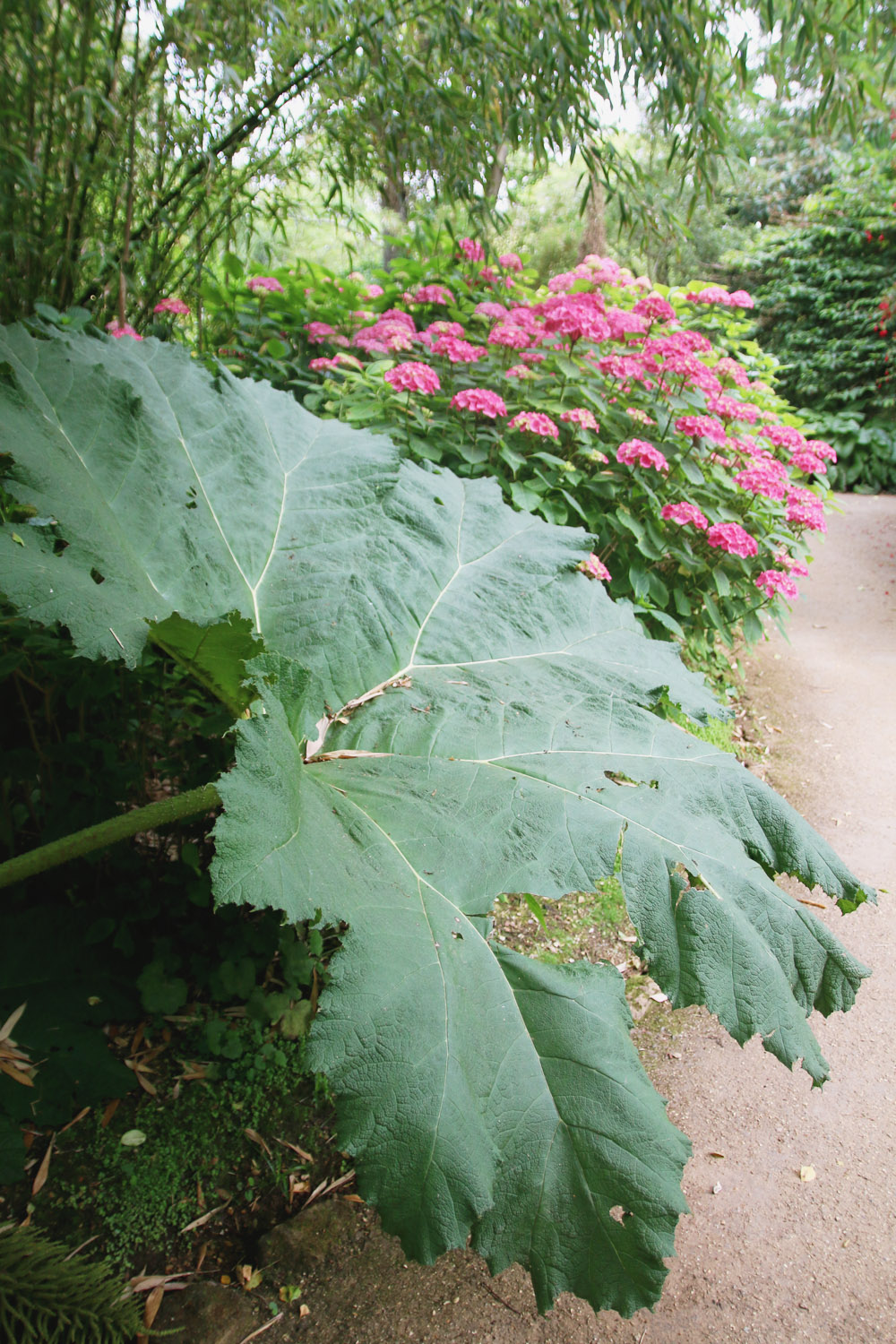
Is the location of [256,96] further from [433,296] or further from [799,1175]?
[799,1175]

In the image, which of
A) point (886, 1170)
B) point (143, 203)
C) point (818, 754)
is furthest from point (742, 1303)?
point (143, 203)

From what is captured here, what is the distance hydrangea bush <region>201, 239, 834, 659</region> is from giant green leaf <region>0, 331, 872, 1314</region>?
1.31m

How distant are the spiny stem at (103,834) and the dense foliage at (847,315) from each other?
365 inches

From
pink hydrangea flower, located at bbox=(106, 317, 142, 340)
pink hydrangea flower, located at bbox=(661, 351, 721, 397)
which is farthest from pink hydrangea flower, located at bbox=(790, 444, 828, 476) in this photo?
pink hydrangea flower, located at bbox=(106, 317, 142, 340)

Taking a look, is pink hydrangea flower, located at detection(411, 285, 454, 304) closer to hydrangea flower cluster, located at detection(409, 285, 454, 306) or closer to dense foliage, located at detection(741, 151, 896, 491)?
hydrangea flower cluster, located at detection(409, 285, 454, 306)

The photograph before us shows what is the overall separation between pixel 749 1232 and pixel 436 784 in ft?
3.40

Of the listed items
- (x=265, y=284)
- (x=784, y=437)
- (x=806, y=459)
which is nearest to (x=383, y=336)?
(x=265, y=284)

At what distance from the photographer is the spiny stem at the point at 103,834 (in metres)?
1.00

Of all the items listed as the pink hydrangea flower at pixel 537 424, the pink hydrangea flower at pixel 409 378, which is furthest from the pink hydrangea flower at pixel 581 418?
the pink hydrangea flower at pixel 409 378

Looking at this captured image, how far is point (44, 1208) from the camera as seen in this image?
4.15 ft

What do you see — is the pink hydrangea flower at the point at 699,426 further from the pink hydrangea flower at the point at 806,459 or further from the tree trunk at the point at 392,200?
the tree trunk at the point at 392,200

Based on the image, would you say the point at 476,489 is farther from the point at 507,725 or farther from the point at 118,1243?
the point at 118,1243

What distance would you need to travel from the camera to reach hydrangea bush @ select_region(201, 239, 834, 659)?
Answer: 290 centimetres

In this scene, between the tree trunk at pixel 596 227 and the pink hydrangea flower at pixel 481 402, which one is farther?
the tree trunk at pixel 596 227
